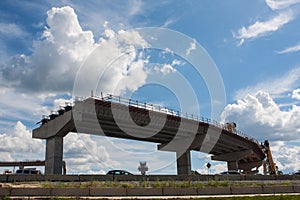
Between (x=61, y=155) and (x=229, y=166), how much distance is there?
54638 millimetres

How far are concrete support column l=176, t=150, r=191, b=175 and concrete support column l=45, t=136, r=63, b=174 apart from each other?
28.5 meters

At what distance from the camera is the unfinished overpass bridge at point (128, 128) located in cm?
4538

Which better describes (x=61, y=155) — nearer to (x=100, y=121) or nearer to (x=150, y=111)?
(x=100, y=121)

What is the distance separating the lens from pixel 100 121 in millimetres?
47969

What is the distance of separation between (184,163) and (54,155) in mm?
29821

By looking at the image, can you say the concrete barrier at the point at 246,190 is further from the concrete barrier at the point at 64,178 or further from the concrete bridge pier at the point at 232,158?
the concrete bridge pier at the point at 232,158

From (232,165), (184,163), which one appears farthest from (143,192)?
(232,165)

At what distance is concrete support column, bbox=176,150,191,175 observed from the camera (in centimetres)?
6646

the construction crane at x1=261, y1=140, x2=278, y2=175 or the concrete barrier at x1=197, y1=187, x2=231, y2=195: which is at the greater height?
the construction crane at x1=261, y1=140, x2=278, y2=175

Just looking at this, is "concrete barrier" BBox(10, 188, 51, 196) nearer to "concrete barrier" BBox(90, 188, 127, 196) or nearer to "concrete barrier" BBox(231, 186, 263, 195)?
"concrete barrier" BBox(90, 188, 127, 196)

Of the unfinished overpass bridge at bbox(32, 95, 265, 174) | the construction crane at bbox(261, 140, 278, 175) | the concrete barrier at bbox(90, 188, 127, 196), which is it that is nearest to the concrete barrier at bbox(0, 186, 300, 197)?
the concrete barrier at bbox(90, 188, 127, 196)

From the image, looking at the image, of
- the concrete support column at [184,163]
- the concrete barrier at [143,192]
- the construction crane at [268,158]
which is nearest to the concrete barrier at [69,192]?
the concrete barrier at [143,192]

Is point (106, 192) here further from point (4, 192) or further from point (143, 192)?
point (4, 192)

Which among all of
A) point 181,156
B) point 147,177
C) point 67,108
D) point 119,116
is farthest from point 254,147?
Result: point 147,177
